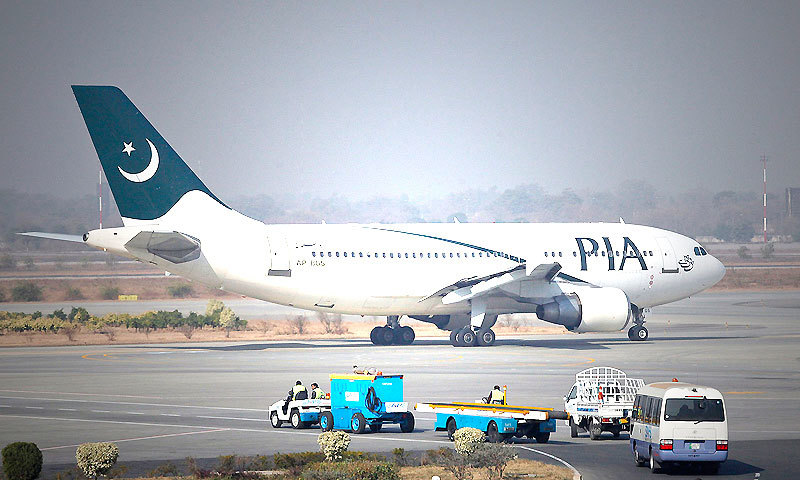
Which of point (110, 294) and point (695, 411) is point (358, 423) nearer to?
point (695, 411)

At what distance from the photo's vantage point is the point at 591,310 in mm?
50906

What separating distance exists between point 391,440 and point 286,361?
63.8ft

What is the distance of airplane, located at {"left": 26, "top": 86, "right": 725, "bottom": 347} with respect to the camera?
162 ft

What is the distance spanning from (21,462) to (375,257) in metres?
32.9

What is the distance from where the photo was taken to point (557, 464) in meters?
22.8

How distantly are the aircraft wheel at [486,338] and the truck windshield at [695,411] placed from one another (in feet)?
102

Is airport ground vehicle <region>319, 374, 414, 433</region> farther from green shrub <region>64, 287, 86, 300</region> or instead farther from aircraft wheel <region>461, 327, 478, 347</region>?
green shrub <region>64, 287, 86, 300</region>

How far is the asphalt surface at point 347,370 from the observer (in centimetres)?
2500

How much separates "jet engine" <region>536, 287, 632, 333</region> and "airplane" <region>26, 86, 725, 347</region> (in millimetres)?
52

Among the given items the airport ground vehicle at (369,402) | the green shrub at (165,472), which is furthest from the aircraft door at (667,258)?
the green shrub at (165,472)

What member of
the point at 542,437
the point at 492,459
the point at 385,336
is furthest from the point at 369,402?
the point at 385,336

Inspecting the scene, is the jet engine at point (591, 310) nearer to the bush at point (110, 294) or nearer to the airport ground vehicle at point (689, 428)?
the airport ground vehicle at point (689, 428)

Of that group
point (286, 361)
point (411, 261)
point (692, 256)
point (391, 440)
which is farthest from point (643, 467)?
point (692, 256)

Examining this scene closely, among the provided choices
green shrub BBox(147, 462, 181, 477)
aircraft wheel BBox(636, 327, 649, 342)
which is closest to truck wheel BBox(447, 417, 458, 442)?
green shrub BBox(147, 462, 181, 477)
